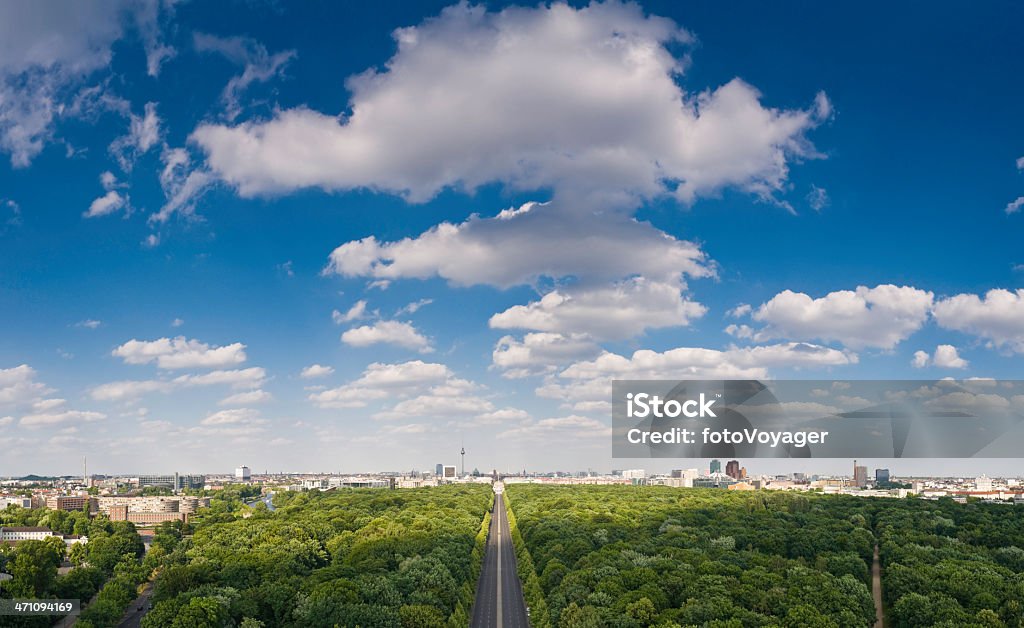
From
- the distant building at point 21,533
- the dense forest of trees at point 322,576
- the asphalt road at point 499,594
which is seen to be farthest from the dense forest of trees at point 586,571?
the distant building at point 21,533

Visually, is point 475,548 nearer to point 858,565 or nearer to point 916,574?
point 858,565

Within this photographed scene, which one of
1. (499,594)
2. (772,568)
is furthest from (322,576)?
(772,568)

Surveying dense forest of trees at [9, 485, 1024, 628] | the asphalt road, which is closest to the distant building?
dense forest of trees at [9, 485, 1024, 628]

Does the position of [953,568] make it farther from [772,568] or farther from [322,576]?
[322,576]

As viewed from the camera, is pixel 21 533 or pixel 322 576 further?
pixel 21 533

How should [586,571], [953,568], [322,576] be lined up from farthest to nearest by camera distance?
[586,571] → [953,568] → [322,576]

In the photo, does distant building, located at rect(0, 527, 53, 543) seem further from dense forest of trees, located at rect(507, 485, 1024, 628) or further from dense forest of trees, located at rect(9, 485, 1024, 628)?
dense forest of trees, located at rect(507, 485, 1024, 628)
